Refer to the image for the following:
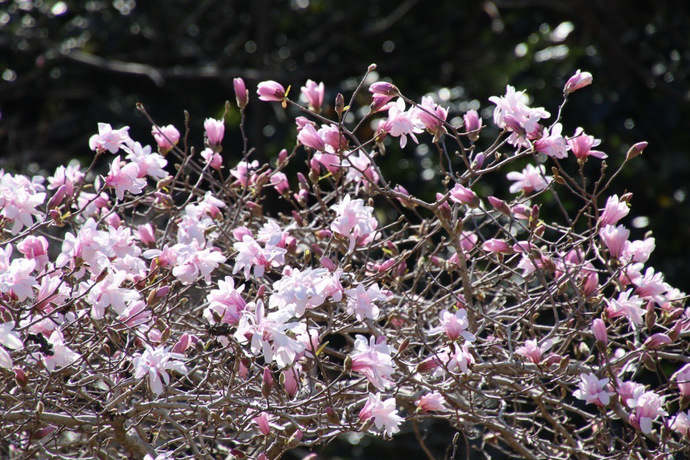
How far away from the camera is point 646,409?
1501 mm

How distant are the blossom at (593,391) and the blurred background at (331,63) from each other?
2.40 metres

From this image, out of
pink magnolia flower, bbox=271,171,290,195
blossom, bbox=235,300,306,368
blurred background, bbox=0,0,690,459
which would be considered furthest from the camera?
blurred background, bbox=0,0,690,459

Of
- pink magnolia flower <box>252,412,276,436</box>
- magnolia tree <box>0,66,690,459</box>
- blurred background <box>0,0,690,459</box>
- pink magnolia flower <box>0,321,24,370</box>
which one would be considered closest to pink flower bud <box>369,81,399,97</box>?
magnolia tree <box>0,66,690,459</box>

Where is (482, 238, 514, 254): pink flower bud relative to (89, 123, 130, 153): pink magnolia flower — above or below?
below

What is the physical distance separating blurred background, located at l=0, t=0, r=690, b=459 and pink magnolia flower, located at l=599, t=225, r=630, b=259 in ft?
7.85

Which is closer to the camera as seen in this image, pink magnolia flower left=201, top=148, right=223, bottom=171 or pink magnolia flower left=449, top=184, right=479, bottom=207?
pink magnolia flower left=449, top=184, right=479, bottom=207

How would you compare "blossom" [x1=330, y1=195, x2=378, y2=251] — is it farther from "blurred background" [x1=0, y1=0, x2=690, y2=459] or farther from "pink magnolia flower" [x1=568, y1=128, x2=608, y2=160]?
"blurred background" [x1=0, y1=0, x2=690, y2=459]

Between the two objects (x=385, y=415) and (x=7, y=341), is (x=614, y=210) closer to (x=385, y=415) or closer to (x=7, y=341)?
(x=385, y=415)

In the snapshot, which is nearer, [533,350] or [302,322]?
[302,322]

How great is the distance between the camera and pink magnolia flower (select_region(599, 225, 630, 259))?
1534 millimetres

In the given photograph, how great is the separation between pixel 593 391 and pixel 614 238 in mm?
297

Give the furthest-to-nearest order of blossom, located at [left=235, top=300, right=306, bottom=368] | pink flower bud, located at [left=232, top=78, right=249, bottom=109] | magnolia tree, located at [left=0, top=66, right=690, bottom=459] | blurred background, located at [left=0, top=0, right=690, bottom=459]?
blurred background, located at [left=0, top=0, right=690, bottom=459], pink flower bud, located at [left=232, top=78, right=249, bottom=109], magnolia tree, located at [left=0, top=66, right=690, bottom=459], blossom, located at [left=235, top=300, right=306, bottom=368]

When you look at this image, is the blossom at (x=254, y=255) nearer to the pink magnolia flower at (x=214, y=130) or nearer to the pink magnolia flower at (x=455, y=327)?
the pink magnolia flower at (x=455, y=327)

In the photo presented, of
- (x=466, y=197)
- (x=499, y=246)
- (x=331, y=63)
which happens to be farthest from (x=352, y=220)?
(x=331, y=63)
